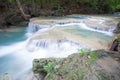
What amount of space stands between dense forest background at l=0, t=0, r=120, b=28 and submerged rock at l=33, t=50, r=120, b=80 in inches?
383

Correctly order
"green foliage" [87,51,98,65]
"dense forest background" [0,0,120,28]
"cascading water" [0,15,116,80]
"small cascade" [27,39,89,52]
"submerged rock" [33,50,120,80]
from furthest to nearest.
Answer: "dense forest background" [0,0,120,28]
"small cascade" [27,39,89,52]
"cascading water" [0,15,116,80]
"green foliage" [87,51,98,65]
"submerged rock" [33,50,120,80]

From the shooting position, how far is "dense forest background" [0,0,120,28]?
12.9 meters

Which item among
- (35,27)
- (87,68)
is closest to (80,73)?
(87,68)

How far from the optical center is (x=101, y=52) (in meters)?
3.12

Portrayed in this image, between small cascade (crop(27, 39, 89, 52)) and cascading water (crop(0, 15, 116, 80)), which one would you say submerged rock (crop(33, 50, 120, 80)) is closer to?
cascading water (crop(0, 15, 116, 80))

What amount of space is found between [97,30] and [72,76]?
718 centimetres

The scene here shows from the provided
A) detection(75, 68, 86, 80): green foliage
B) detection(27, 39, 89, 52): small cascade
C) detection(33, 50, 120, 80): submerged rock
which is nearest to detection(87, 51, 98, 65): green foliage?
detection(33, 50, 120, 80): submerged rock

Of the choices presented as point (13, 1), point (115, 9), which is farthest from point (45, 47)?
point (115, 9)

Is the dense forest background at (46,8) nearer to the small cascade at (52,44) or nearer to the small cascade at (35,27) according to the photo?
the small cascade at (35,27)

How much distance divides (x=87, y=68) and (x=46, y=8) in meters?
13.2

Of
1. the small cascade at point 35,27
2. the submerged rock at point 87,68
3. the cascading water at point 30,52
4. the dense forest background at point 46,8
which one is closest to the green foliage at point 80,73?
the submerged rock at point 87,68

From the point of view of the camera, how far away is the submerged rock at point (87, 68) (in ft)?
8.52

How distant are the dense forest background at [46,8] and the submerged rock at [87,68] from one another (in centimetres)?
974

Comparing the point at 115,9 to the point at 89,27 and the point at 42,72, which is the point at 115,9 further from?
the point at 42,72
